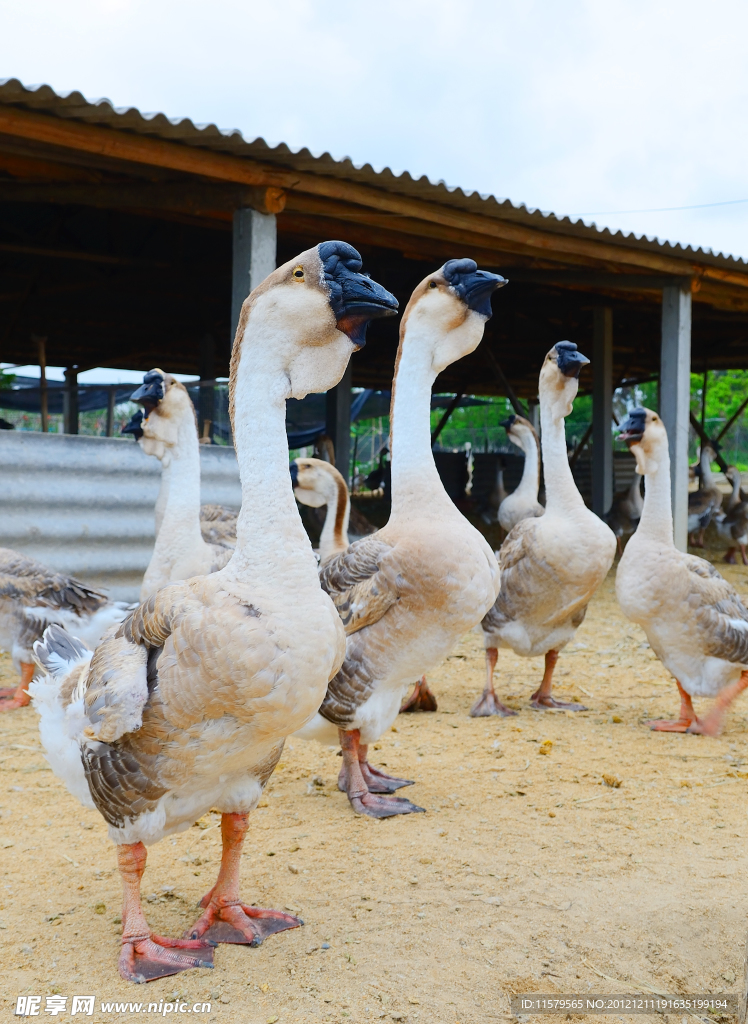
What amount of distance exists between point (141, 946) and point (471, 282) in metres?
3.05

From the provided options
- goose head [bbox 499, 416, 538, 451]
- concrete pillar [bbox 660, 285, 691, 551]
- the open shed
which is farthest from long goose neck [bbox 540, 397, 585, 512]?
concrete pillar [bbox 660, 285, 691, 551]

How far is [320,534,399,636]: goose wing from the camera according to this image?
3.94m

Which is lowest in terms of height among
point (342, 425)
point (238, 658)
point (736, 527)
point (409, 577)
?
point (238, 658)

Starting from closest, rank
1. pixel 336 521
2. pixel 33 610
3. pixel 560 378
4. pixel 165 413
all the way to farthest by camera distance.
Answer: pixel 165 413, pixel 33 610, pixel 560 378, pixel 336 521

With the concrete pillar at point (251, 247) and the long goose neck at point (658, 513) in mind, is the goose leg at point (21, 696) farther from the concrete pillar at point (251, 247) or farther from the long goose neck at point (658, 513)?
the long goose neck at point (658, 513)

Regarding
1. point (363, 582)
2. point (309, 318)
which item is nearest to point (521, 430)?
point (363, 582)

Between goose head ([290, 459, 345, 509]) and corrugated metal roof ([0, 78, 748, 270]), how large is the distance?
2.35 m

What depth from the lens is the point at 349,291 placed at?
2.49 metres

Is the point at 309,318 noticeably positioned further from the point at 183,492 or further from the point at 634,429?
the point at 634,429

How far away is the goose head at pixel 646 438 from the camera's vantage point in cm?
561

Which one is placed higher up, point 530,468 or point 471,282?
point 471,282

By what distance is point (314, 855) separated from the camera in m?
3.48

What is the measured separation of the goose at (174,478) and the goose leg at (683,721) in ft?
9.34

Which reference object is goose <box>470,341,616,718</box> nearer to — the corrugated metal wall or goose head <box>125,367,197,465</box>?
goose head <box>125,367,197,465</box>
